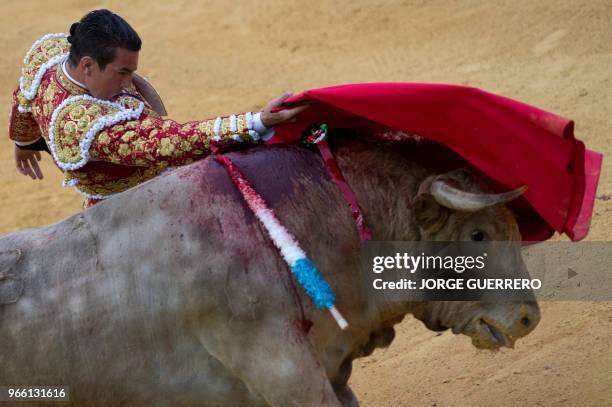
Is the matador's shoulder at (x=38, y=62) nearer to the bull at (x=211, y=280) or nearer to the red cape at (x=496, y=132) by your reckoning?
the bull at (x=211, y=280)

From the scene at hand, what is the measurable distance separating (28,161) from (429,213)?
2531 mm

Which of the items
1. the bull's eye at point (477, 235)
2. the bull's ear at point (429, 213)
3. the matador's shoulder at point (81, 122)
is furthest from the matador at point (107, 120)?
the bull's eye at point (477, 235)

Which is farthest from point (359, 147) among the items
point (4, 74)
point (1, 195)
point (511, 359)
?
point (4, 74)

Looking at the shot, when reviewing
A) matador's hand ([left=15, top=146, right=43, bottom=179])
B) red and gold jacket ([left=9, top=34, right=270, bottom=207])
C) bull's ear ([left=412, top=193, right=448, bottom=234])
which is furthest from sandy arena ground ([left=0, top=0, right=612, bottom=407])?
matador's hand ([left=15, top=146, right=43, bottom=179])

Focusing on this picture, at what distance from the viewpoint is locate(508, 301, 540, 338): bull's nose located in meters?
4.48

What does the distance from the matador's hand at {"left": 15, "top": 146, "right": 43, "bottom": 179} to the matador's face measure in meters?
1.21

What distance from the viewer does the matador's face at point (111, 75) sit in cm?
457

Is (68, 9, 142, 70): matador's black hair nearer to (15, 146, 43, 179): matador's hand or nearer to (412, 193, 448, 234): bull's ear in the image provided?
(15, 146, 43, 179): matador's hand

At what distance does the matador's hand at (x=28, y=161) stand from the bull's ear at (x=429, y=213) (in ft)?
7.85

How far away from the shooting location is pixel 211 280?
4.15 meters

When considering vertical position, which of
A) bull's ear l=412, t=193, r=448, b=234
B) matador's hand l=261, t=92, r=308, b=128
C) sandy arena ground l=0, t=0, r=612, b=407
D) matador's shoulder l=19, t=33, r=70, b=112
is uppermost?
matador's hand l=261, t=92, r=308, b=128

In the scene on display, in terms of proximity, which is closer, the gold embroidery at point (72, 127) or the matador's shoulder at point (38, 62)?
the gold embroidery at point (72, 127)

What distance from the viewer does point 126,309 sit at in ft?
13.9

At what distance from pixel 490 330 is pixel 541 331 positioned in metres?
1.49
